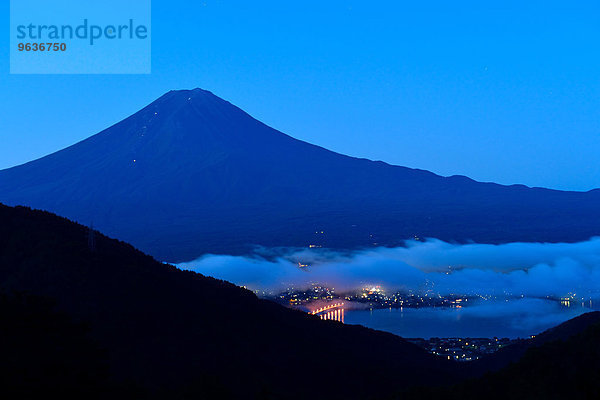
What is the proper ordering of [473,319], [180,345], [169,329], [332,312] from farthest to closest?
1. [473,319]
2. [332,312]
3. [169,329]
4. [180,345]

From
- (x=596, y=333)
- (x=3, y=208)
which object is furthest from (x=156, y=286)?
(x=596, y=333)

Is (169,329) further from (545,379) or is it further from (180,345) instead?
(545,379)

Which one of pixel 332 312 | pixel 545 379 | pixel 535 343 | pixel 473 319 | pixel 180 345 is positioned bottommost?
pixel 473 319

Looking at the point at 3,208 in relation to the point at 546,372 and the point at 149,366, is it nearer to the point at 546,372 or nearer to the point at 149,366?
the point at 149,366

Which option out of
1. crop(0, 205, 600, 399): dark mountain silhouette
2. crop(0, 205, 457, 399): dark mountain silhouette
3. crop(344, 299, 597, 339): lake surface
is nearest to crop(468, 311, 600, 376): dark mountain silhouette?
crop(0, 205, 600, 399): dark mountain silhouette

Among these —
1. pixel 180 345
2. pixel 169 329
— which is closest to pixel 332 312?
pixel 169 329

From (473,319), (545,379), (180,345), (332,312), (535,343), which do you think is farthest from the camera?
(473,319)

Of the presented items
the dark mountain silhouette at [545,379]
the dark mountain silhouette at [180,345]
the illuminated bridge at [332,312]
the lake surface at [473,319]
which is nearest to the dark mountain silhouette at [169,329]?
the dark mountain silhouette at [180,345]

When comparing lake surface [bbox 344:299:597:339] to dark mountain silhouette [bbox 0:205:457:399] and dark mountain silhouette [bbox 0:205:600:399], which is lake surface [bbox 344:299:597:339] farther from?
dark mountain silhouette [bbox 0:205:457:399]
